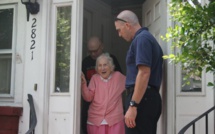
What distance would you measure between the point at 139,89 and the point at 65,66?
148 cm

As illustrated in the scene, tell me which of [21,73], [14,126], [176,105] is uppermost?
[21,73]

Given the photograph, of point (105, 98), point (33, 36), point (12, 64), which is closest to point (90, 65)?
point (105, 98)

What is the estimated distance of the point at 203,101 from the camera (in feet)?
12.3

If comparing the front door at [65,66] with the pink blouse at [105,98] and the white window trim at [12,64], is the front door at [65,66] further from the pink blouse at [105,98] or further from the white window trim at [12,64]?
the white window trim at [12,64]

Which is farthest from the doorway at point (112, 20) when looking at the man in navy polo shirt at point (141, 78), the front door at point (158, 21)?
the man in navy polo shirt at point (141, 78)

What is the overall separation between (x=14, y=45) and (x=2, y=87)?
24.6 inches

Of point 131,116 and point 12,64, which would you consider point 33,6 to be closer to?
point 12,64

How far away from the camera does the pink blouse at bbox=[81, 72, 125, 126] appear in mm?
4121

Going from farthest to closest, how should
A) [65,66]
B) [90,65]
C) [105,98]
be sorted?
[90,65] → [65,66] → [105,98]

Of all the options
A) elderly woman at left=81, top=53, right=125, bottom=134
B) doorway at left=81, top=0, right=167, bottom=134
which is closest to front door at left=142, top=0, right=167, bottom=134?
doorway at left=81, top=0, right=167, bottom=134

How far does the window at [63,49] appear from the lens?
4297 mm

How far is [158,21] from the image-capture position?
4215 millimetres

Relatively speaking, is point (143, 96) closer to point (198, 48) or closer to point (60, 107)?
point (198, 48)

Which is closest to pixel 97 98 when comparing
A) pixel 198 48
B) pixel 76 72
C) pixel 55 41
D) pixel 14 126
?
pixel 76 72
